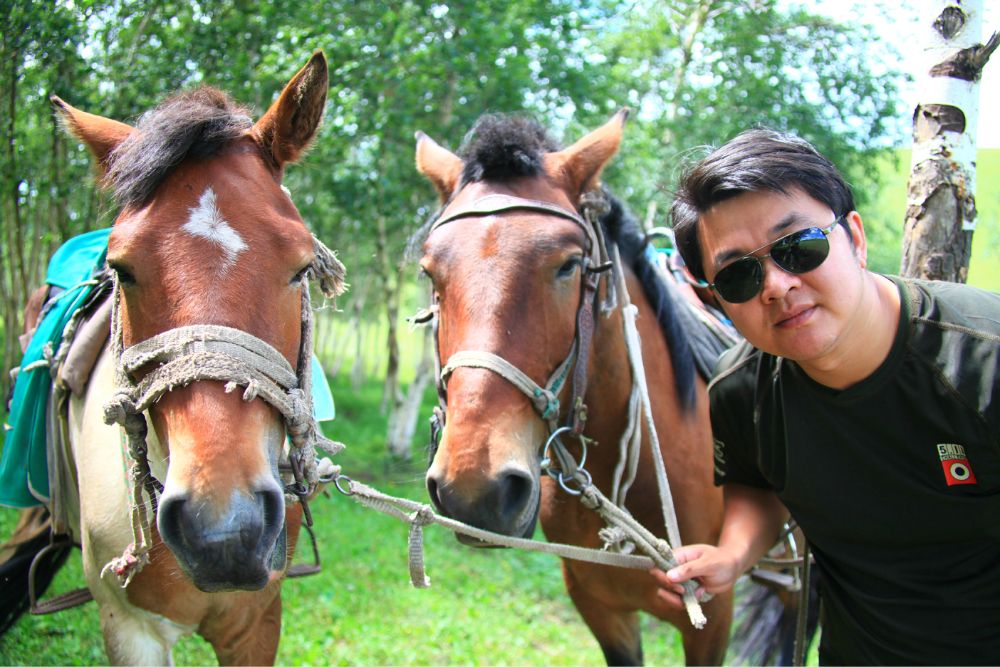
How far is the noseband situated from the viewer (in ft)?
7.12

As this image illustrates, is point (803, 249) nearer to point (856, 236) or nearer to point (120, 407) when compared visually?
point (856, 236)

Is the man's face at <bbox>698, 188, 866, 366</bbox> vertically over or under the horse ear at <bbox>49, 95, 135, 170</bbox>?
under

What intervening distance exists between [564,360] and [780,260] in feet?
2.72

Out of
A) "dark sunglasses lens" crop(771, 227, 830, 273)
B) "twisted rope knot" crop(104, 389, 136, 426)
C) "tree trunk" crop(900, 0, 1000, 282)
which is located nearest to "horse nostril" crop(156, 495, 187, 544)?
"twisted rope knot" crop(104, 389, 136, 426)

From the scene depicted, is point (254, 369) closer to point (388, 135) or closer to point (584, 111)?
point (388, 135)

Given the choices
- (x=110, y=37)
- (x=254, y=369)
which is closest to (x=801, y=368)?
(x=254, y=369)

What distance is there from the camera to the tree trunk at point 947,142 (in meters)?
2.43

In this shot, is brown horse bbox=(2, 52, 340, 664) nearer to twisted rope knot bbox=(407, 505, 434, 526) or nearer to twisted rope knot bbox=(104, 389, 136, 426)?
twisted rope knot bbox=(104, 389, 136, 426)

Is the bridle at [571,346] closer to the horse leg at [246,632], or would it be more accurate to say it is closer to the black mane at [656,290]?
the black mane at [656,290]

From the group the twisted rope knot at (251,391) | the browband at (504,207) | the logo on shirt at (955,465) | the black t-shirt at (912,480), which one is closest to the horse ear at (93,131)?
the twisted rope knot at (251,391)

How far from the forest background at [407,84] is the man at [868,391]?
4.58 ft

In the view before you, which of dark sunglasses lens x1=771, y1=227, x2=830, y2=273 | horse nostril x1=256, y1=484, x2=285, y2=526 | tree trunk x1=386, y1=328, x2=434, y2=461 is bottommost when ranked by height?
tree trunk x1=386, y1=328, x2=434, y2=461

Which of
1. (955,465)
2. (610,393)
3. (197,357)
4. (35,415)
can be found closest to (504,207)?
(610,393)

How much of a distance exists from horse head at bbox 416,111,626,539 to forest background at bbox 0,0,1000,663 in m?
0.49
